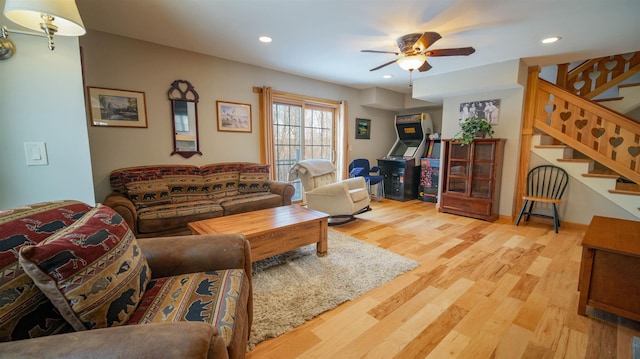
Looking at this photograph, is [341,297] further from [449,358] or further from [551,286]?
[551,286]

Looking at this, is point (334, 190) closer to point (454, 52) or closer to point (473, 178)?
point (454, 52)

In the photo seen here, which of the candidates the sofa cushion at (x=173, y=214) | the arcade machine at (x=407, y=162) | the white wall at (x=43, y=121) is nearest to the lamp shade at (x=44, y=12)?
the white wall at (x=43, y=121)

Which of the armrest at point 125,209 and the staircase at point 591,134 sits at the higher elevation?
the staircase at point 591,134

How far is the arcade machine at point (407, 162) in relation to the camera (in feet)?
17.9

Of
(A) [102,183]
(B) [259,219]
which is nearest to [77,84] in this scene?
(B) [259,219]

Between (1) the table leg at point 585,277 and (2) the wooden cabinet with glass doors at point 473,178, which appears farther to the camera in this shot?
(2) the wooden cabinet with glass doors at point 473,178

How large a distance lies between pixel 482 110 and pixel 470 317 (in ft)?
11.7

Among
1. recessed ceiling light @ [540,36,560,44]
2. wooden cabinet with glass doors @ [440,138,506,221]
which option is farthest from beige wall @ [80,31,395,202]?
recessed ceiling light @ [540,36,560,44]

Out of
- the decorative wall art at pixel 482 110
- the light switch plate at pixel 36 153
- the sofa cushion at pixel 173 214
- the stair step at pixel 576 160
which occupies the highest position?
the decorative wall art at pixel 482 110

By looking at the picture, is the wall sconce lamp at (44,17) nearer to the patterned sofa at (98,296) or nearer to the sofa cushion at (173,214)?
the patterned sofa at (98,296)

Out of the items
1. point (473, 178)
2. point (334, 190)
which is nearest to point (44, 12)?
point (334, 190)

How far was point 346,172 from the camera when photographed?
5.55 m

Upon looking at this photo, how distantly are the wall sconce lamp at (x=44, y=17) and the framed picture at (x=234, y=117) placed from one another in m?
2.37

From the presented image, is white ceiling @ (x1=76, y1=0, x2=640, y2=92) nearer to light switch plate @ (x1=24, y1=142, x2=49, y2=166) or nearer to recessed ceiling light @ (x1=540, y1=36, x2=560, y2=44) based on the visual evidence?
recessed ceiling light @ (x1=540, y1=36, x2=560, y2=44)
